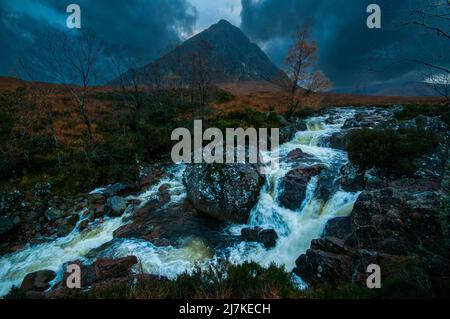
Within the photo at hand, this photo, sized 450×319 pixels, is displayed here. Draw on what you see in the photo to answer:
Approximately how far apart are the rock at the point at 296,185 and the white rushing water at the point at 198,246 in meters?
0.20

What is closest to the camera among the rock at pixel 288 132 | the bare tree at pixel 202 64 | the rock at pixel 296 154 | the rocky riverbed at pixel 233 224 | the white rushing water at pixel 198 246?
the rocky riverbed at pixel 233 224

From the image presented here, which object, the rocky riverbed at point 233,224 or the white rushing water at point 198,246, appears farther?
the white rushing water at point 198,246

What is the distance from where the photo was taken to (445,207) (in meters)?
3.95

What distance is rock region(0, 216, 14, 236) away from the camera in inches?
330

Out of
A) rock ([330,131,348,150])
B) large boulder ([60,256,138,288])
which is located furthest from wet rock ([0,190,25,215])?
rock ([330,131,348,150])

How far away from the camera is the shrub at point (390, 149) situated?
853 cm

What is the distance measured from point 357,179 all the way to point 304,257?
4.99 m

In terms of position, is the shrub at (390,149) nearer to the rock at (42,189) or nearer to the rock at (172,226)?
the rock at (172,226)

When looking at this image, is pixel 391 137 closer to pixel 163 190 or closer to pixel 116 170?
pixel 163 190

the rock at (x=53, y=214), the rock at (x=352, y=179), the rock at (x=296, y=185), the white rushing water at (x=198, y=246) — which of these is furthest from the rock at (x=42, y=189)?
the rock at (x=352, y=179)

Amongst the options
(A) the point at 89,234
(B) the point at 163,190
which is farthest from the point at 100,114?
(A) the point at 89,234

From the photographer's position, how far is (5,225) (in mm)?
8508

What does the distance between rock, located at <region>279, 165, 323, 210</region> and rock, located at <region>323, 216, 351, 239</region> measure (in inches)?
63.3

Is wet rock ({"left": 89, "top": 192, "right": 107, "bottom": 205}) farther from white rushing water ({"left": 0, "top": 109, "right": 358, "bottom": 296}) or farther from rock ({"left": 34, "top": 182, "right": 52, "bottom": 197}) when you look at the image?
rock ({"left": 34, "top": 182, "right": 52, "bottom": 197})
